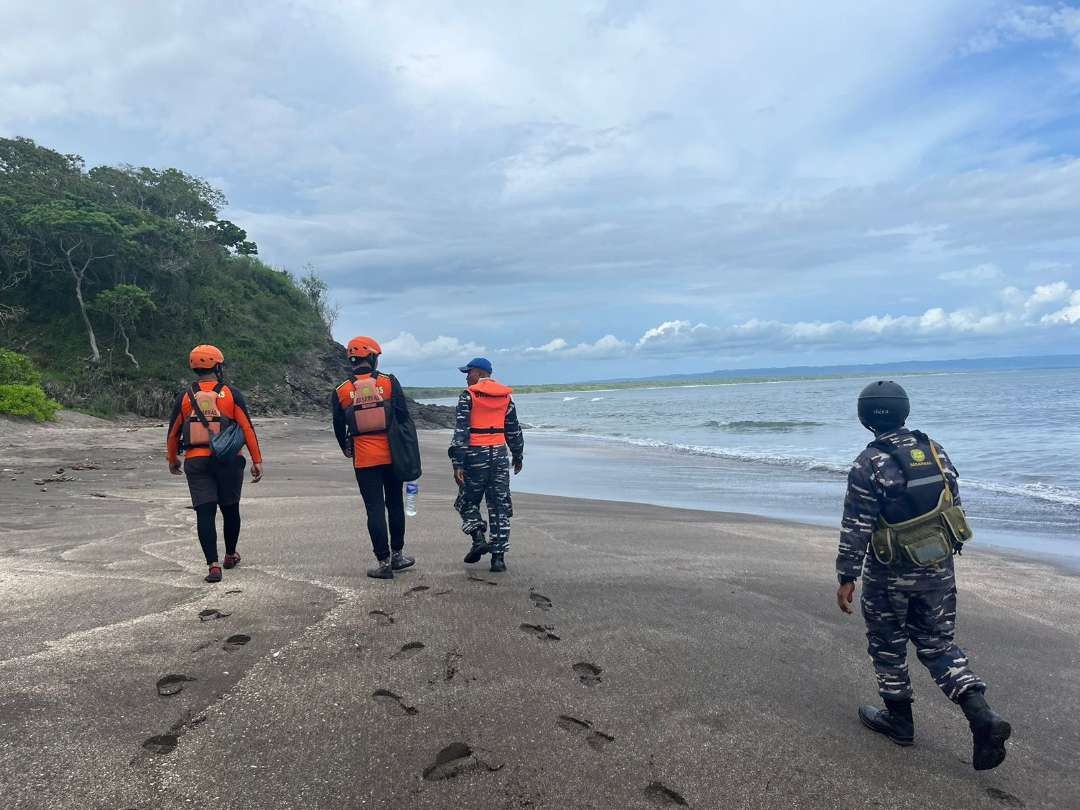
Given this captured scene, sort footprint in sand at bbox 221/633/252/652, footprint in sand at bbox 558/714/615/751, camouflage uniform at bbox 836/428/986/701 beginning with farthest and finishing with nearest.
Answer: footprint in sand at bbox 221/633/252/652 → camouflage uniform at bbox 836/428/986/701 → footprint in sand at bbox 558/714/615/751

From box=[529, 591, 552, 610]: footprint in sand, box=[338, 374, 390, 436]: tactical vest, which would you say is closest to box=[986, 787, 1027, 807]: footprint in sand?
box=[529, 591, 552, 610]: footprint in sand

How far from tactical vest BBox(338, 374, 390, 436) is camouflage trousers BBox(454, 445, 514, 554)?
942 millimetres

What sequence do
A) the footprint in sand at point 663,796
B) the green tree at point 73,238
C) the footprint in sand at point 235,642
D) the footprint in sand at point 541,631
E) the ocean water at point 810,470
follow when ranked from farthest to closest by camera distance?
the green tree at point 73,238 < the ocean water at point 810,470 < the footprint in sand at point 541,631 < the footprint in sand at point 235,642 < the footprint in sand at point 663,796

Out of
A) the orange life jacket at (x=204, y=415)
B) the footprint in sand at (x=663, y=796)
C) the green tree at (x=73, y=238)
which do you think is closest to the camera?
the footprint in sand at (x=663, y=796)

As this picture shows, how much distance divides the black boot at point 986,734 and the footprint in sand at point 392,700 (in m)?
2.76

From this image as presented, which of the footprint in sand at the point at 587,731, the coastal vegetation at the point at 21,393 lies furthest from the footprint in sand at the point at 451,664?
the coastal vegetation at the point at 21,393

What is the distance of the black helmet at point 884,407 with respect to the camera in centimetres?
358

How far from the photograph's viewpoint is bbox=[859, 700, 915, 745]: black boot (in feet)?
11.4

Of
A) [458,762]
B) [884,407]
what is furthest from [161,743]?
[884,407]

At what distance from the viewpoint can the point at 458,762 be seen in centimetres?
307

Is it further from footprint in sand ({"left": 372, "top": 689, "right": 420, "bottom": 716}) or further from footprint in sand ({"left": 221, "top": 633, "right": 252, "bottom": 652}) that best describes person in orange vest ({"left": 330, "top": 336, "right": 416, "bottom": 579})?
footprint in sand ({"left": 372, "top": 689, "right": 420, "bottom": 716})

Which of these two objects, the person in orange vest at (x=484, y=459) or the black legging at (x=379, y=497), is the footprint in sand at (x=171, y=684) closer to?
the black legging at (x=379, y=497)

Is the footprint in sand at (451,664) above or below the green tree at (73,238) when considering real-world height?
below

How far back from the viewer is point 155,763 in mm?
2947
